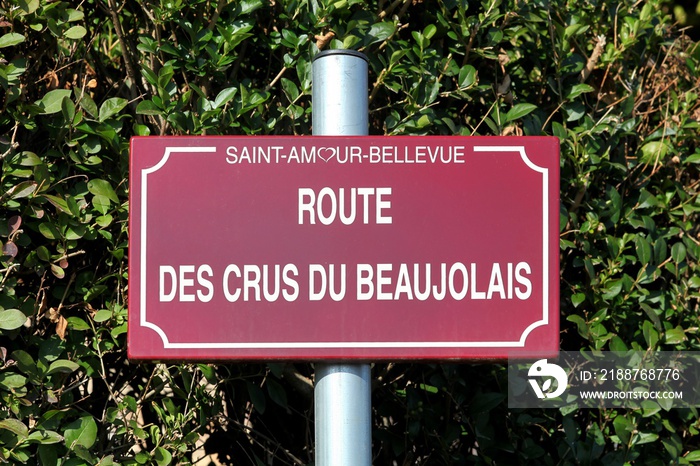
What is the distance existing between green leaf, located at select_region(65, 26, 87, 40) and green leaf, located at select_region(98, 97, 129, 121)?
20 cm

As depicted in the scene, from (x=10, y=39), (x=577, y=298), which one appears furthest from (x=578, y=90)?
(x=10, y=39)

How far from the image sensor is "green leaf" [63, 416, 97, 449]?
2250 millimetres

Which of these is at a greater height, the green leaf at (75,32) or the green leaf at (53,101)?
the green leaf at (75,32)

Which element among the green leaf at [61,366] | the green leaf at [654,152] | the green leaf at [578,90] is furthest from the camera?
the green leaf at [654,152]

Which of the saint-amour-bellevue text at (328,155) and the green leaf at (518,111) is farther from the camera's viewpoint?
the green leaf at (518,111)

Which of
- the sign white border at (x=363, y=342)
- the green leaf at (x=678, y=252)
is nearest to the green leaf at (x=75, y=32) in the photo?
the sign white border at (x=363, y=342)

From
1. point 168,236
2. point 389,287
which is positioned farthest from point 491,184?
point 168,236

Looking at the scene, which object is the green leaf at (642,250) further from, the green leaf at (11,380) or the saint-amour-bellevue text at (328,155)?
the green leaf at (11,380)

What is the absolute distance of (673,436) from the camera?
279 cm

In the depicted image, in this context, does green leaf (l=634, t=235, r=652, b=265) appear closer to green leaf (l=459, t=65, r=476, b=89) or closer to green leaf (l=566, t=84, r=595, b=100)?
green leaf (l=566, t=84, r=595, b=100)

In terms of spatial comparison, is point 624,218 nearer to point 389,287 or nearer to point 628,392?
point 628,392

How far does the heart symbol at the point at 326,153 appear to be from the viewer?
1655mm

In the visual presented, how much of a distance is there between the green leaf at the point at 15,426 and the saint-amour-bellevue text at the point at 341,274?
0.82 m

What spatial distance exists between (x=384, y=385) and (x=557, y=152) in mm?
1298
